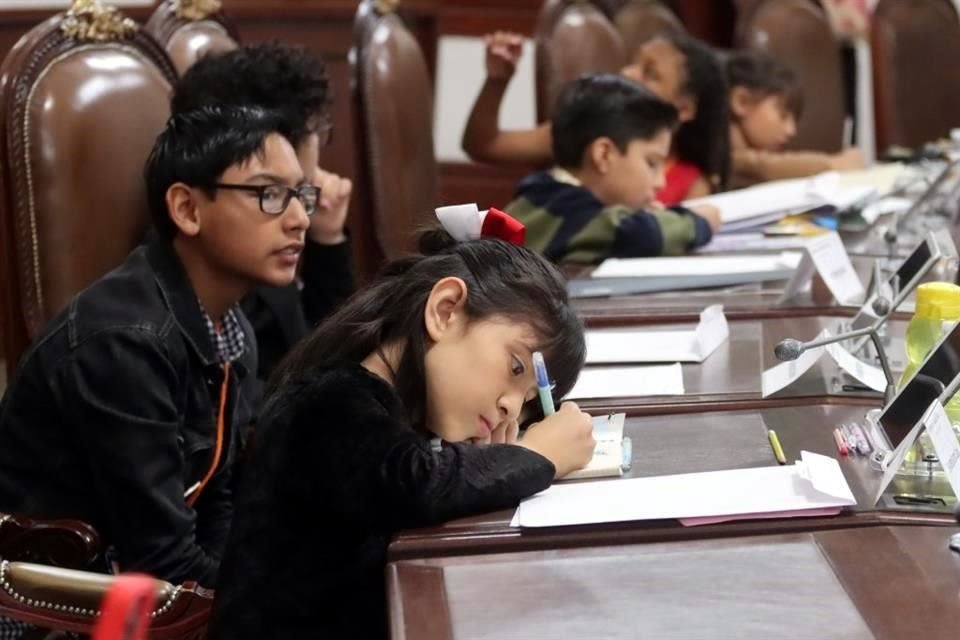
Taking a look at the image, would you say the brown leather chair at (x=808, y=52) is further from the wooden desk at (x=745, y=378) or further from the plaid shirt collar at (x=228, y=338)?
the plaid shirt collar at (x=228, y=338)

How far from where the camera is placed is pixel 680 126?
10.7 ft

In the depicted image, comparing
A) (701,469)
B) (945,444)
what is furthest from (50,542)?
(945,444)

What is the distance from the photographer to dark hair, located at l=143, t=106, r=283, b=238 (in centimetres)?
173

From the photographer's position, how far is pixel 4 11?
3.45 m

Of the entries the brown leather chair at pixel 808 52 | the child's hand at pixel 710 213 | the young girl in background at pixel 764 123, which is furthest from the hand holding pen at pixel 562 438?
the brown leather chair at pixel 808 52

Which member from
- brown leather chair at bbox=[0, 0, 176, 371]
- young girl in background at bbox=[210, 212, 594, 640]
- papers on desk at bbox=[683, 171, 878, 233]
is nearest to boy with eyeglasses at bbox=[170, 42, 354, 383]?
brown leather chair at bbox=[0, 0, 176, 371]

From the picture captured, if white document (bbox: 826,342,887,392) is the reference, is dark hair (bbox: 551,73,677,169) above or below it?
above

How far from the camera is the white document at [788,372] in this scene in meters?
1.50

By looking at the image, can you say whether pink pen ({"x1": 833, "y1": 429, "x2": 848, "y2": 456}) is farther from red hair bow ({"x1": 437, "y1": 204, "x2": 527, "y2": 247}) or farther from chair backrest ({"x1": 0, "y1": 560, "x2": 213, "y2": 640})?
chair backrest ({"x1": 0, "y1": 560, "x2": 213, "y2": 640})

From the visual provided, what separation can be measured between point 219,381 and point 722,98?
191 centimetres

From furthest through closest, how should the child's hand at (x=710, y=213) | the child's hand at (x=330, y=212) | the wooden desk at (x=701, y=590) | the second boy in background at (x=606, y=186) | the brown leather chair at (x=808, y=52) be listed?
the brown leather chair at (x=808, y=52) → the child's hand at (x=710, y=213) → the second boy in background at (x=606, y=186) → the child's hand at (x=330, y=212) → the wooden desk at (x=701, y=590)

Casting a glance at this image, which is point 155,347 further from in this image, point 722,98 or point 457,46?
point 457,46

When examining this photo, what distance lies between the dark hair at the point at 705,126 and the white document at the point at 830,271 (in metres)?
1.21

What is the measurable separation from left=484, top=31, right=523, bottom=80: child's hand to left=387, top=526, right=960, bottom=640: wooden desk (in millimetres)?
2046
